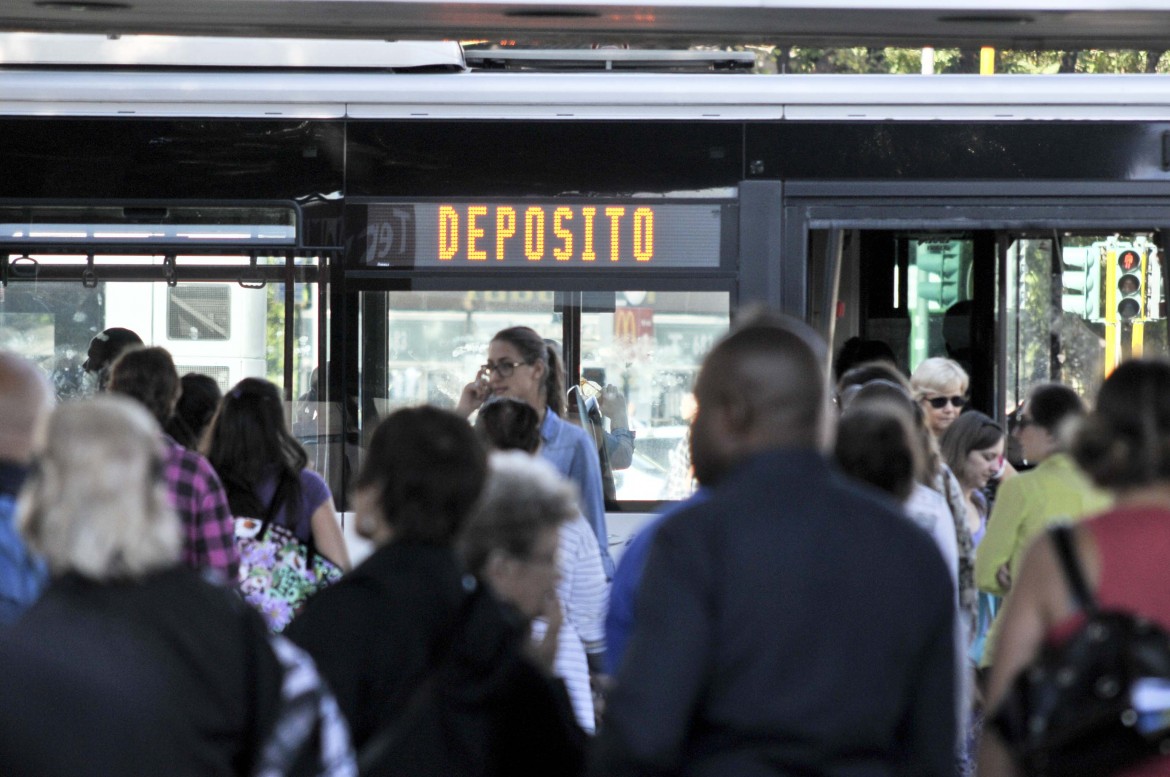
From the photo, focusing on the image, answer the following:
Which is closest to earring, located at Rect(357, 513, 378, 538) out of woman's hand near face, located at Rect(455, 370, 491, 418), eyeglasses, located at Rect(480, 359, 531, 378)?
eyeglasses, located at Rect(480, 359, 531, 378)

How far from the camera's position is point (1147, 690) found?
7.88ft

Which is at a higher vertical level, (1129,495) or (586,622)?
(1129,495)

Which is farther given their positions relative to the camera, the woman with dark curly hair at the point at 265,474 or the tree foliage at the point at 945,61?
the tree foliage at the point at 945,61

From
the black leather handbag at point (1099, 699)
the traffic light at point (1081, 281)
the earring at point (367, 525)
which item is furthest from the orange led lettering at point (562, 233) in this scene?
the black leather handbag at point (1099, 699)

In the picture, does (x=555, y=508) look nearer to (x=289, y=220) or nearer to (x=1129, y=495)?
(x=1129, y=495)

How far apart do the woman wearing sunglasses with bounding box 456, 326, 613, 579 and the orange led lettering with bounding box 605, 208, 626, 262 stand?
121cm

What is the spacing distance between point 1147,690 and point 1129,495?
37cm

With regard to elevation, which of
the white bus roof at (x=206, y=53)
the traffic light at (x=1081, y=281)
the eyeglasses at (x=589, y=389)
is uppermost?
the white bus roof at (x=206, y=53)

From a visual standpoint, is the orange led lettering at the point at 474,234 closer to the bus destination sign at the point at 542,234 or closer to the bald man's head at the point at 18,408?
the bus destination sign at the point at 542,234

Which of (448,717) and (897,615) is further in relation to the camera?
(448,717)

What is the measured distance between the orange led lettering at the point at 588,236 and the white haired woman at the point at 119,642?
4760 millimetres

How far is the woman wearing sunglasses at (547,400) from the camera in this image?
18.5ft

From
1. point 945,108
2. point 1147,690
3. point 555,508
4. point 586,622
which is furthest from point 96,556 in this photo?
point 945,108

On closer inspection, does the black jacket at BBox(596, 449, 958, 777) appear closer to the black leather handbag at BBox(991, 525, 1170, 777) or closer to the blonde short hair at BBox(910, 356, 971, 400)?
the black leather handbag at BBox(991, 525, 1170, 777)
